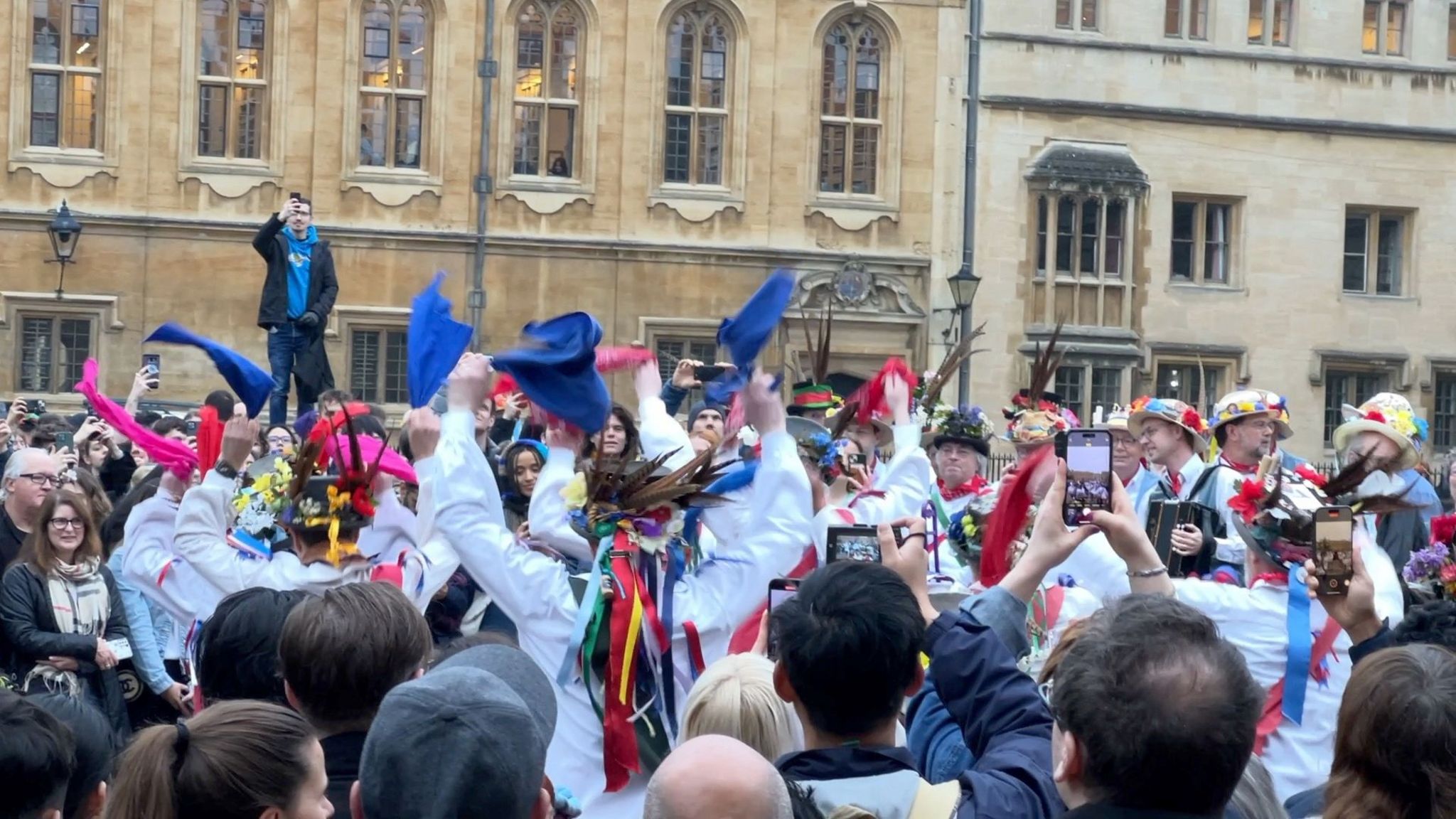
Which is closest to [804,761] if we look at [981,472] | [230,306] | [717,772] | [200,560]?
[717,772]

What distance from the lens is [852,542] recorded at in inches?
205

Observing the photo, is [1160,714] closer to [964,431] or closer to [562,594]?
[562,594]

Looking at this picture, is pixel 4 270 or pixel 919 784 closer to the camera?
pixel 919 784

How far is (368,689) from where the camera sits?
398 centimetres

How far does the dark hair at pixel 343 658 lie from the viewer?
396 cm

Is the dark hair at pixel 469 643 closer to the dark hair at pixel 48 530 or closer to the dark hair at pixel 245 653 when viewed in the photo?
the dark hair at pixel 245 653

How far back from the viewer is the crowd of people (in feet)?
10.8

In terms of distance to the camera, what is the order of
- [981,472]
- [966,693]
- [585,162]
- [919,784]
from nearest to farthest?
[919,784] → [966,693] → [981,472] → [585,162]

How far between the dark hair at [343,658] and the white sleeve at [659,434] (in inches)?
102

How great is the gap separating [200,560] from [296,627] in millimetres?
2396

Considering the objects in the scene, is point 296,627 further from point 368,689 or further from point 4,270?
point 4,270

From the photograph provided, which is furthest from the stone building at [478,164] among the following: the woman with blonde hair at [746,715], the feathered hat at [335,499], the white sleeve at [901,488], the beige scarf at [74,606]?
the woman with blonde hair at [746,715]

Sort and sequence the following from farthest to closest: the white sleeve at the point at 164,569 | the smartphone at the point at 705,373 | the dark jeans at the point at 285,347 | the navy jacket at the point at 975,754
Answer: the dark jeans at the point at 285,347 → the smartphone at the point at 705,373 → the white sleeve at the point at 164,569 → the navy jacket at the point at 975,754

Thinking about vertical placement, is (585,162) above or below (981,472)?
above
